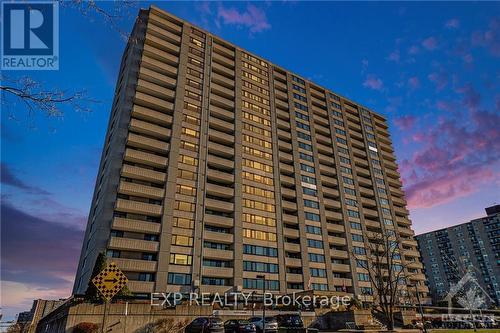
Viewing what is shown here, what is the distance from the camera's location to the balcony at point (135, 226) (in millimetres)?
46844

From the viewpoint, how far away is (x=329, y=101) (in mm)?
94938

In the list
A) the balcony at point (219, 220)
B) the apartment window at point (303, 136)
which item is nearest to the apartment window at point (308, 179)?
the apartment window at point (303, 136)

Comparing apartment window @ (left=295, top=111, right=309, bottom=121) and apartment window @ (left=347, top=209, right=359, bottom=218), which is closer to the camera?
apartment window @ (left=347, top=209, right=359, bottom=218)

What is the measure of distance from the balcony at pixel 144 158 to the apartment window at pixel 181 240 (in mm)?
13290

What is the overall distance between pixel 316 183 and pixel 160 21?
5226cm

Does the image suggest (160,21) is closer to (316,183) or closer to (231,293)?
(316,183)

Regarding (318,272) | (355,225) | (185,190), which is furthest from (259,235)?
(355,225)

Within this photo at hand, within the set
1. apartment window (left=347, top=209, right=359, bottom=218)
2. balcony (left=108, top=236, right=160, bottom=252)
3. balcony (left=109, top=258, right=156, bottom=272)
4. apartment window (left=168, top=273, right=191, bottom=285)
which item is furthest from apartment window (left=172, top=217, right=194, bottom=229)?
apartment window (left=347, top=209, right=359, bottom=218)

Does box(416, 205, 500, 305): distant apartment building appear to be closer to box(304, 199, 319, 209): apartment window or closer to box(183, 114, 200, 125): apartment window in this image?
box(304, 199, 319, 209): apartment window

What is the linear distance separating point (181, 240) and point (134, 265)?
844 cm

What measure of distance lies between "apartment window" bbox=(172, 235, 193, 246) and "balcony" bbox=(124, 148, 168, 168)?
13.3 metres

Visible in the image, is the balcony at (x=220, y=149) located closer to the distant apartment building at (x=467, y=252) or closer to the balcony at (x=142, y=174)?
the balcony at (x=142, y=174)

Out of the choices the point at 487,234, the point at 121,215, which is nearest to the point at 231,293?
the point at 121,215

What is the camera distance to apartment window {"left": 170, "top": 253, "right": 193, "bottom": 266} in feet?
161
